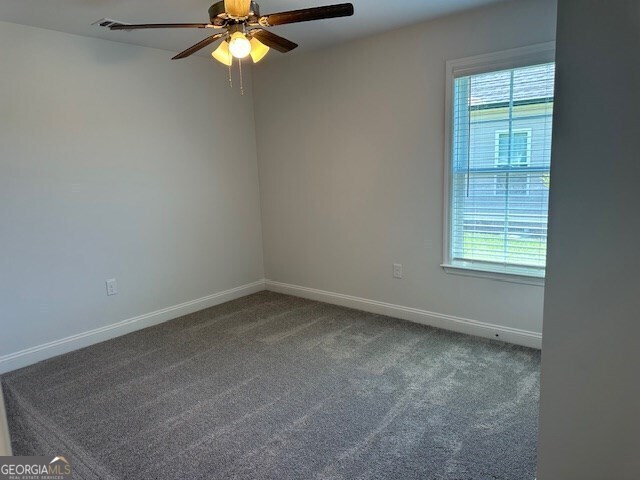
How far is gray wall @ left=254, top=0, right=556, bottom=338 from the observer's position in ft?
10.3

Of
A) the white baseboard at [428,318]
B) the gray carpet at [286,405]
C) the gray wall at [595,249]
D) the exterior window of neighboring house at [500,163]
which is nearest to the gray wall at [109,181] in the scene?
the gray carpet at [286,405]

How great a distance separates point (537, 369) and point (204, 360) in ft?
7.62

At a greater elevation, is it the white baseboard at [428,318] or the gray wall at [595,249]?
the gray wall at [595,249]

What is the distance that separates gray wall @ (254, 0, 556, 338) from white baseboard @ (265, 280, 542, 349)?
0.18 feet

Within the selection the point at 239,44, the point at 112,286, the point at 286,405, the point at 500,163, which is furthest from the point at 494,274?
the point at 112,286

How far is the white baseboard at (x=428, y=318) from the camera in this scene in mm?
3150

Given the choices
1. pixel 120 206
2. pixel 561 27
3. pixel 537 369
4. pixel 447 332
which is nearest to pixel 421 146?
pixel 447 332

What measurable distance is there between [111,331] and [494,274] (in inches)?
126

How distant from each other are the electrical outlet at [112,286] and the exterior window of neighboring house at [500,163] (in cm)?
282

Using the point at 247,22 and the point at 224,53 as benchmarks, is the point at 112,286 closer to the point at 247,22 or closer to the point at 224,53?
the point at 224,53

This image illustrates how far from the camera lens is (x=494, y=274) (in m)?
3.21

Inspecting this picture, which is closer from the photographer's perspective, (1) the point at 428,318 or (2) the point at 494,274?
(2) the point at 494,274

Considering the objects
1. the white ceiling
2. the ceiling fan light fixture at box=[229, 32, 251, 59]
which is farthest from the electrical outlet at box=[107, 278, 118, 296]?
the ceiling fan light fixture at box=[229, 32, 251, 59]

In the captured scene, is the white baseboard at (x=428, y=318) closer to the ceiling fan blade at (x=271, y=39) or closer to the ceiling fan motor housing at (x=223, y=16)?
the ceiling fan blade at (x=271, y=39)
